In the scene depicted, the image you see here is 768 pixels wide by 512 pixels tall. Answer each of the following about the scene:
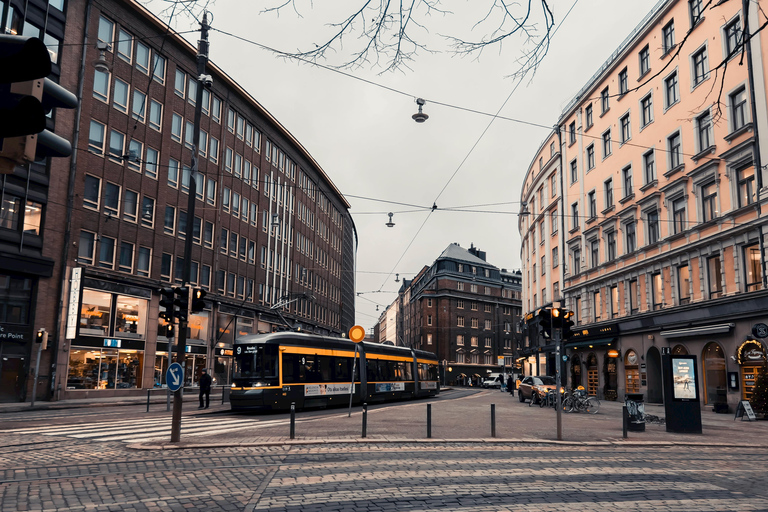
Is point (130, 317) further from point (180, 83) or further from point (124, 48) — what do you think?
point (180, 83)

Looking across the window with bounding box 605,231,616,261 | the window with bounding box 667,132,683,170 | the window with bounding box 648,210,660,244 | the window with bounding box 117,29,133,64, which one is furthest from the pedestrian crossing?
the window with bounding box 605,231,616,261

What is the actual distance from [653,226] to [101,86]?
3008cm

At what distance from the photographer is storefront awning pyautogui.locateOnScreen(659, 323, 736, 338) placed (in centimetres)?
2499

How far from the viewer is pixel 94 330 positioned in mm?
32281

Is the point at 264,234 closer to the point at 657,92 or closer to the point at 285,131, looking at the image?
the point at 285,131

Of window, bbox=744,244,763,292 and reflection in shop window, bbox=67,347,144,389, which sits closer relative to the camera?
window, bbox=744,244,763,292

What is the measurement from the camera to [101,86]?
110 feet

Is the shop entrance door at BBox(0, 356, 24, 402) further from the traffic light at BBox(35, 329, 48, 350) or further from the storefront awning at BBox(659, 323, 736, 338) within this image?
the storefront awning at BBox(659, 323, 736, 338)

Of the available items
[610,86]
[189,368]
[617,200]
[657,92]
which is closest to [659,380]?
[617,200]

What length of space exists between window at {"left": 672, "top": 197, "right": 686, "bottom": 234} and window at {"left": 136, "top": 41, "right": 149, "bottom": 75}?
30.0 meters

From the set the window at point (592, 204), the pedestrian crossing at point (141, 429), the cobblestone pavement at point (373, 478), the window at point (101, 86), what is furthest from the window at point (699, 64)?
the window at point (101, 86)

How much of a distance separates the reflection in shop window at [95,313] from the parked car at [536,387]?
2247cm

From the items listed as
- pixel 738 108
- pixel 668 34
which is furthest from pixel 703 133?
pixel 668 34

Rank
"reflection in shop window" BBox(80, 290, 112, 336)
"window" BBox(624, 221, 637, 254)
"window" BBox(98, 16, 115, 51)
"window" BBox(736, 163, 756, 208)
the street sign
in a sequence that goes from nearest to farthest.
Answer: the street sign, "window" BBox(736, 163, 756, 208), "reflection in shop window" BBox(80, 290, 112, 336), "window" BBox(98, 16, 115, 51), "window" BBox(624, 221, 637, 254)
